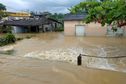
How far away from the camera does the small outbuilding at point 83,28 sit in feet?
75.5

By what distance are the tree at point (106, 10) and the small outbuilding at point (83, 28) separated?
565 inches

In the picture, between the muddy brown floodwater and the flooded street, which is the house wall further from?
the flooded street

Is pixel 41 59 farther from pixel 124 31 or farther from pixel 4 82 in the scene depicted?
pixel 124 31

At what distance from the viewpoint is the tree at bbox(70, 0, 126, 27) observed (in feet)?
23.1

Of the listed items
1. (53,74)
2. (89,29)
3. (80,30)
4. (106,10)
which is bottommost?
(53,74)

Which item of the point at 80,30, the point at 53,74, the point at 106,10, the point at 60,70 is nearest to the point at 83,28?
the point at 80,30

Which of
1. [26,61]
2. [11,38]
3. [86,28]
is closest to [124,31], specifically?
[86,28]

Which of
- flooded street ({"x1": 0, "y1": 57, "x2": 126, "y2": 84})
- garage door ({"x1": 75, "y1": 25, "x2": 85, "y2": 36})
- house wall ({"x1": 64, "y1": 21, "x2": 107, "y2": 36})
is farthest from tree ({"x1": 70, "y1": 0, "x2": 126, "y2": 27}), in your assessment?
garage door ({"x1": 75, "y1": 25, "x2": 85, "y2": 36})

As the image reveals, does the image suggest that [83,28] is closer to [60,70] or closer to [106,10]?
[60,70]

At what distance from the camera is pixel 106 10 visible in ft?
26.5

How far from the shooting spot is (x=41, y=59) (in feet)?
39.5

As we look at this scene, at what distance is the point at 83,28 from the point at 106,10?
16021 mm

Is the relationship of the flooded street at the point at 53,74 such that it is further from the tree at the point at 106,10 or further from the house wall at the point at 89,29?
the house wall at the point at 89,29

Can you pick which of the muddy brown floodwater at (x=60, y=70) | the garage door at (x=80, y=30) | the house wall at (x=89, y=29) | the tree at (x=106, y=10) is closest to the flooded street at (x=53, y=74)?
the muddy brown floodwater at (x=60, y=70)
